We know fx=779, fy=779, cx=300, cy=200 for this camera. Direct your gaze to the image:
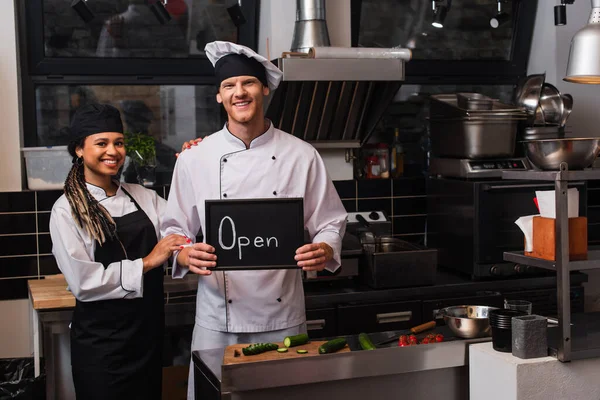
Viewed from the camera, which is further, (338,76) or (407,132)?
(407,132)

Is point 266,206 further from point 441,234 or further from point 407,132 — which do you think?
point 407,132

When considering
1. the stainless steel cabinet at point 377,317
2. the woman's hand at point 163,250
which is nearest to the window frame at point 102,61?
the stainless steel cabinet at point 377,317

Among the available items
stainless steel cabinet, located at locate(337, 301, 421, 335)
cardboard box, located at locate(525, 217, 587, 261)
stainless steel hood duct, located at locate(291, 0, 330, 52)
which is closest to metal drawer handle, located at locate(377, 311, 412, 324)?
stainless steel cabinet, located at locate(337, 301, 421, 335)

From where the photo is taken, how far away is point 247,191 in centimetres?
300

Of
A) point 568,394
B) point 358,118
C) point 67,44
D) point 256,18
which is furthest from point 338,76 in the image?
point 568,394

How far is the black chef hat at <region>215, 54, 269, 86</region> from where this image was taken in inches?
115

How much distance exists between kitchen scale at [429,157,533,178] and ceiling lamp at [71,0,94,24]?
2.20 meters

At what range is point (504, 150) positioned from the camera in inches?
178

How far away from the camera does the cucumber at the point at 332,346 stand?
2490 millimetres

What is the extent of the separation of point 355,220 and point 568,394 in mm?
2311

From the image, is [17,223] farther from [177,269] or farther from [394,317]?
[394,317]

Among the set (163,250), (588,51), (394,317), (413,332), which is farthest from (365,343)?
(394,317)

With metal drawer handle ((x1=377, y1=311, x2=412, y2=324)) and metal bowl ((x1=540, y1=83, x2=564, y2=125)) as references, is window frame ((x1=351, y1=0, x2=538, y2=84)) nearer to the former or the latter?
metal bowl ((x1=540, y1=83, x2=564, y2=125))

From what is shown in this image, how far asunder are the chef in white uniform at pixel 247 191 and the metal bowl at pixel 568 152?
2.75ft
